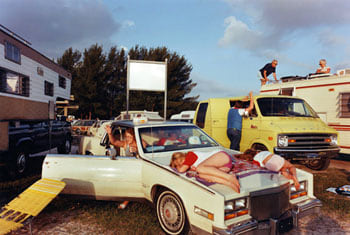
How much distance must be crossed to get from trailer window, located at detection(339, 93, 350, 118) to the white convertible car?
21.1ft

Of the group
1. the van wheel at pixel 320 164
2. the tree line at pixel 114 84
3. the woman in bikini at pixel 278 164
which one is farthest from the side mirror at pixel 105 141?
the tree line at pixel 114 84

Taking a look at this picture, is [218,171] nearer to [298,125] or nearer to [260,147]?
[260,147]

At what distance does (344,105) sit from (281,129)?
4161mm

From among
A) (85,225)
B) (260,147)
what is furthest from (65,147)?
(260,147)

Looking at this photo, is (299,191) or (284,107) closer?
(299,191)

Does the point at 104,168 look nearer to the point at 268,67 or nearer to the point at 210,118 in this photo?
the point at 210,118

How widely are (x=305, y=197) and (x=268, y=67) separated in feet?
28.5

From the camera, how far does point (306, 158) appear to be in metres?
6.38

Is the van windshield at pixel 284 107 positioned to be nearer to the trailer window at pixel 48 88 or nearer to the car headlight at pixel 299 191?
the car headlight at pixel 299 191

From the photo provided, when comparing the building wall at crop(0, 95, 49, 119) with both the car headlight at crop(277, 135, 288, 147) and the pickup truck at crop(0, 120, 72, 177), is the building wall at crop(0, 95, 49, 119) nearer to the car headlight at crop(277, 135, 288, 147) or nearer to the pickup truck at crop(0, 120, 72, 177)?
the pickup truck at crop(0, 120, 72, 177)

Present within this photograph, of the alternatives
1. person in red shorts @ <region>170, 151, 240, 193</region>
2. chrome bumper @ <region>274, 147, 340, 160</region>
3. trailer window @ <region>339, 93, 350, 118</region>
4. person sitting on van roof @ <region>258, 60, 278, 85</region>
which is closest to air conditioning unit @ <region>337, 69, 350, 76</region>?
trailer window @ <region>339, 93, 350, 118</region>

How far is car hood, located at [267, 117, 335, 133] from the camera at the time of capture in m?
6.41

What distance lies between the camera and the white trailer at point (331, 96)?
880 centimetres

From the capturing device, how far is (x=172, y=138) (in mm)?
4586
